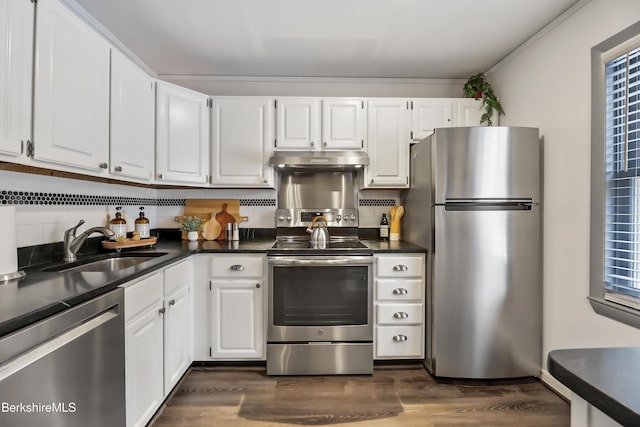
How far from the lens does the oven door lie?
240 cm

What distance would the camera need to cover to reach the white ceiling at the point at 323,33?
2057 millimetres

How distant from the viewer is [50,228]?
1882mm

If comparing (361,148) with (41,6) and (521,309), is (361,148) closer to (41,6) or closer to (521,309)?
(521,309)

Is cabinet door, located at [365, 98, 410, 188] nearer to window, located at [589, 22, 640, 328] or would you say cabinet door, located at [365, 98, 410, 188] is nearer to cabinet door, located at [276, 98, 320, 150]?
cabinet door, located at [276, 98, 320, 150]

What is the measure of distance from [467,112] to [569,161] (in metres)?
1.02

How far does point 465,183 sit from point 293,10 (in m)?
1.62

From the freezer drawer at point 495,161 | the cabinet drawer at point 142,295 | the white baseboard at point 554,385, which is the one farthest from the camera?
the freezer drawer at point 495,161

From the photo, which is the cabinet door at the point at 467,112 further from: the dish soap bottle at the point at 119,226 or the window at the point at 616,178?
the dish soap bottle at the point at 119,226

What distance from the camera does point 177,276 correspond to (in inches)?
84.4

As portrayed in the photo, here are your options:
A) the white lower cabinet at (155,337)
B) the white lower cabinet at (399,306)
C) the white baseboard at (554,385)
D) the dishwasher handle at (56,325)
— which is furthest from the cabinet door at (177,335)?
the white baseboard at (554,385)

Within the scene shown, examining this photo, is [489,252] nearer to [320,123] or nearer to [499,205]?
[499,205]

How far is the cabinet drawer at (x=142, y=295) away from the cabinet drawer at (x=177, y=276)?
0.29ft

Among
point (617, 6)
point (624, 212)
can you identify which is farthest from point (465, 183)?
point (617, 6)

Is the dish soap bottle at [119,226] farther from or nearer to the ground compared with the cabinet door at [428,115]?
nearer to the ground
